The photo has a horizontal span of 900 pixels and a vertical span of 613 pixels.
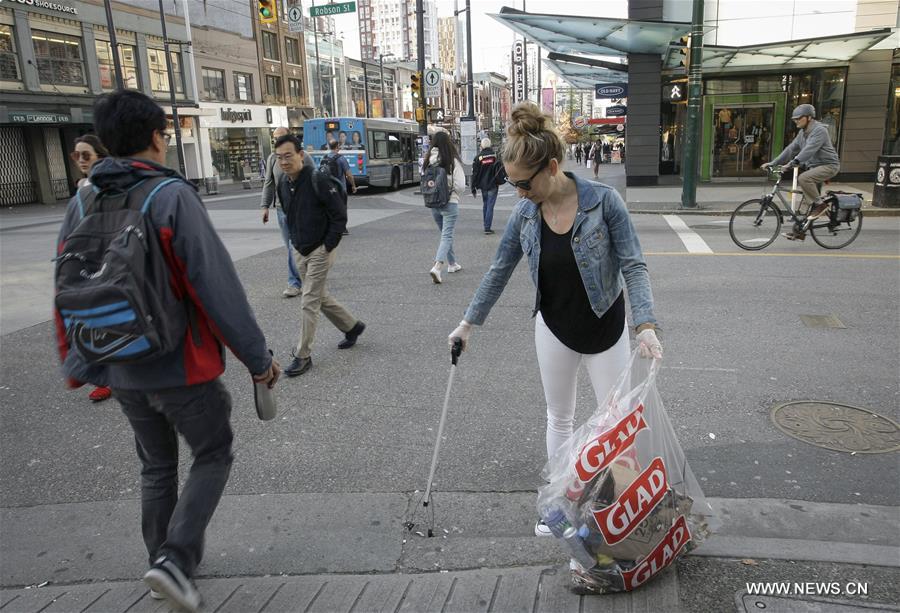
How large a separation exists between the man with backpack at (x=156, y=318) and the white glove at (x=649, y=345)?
1.46m

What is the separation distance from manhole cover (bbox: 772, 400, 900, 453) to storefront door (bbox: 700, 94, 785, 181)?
64.2 feet

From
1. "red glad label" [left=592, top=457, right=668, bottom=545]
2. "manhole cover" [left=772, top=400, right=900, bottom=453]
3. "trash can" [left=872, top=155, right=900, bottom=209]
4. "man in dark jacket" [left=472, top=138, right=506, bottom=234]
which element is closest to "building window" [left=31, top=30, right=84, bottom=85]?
"man in dark jacket" [left=472, top=138, right=506, bottom=234]

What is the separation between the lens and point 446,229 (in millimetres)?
8797

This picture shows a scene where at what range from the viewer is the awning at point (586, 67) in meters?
23.1

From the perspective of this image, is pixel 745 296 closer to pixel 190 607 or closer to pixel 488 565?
pixel 488 565

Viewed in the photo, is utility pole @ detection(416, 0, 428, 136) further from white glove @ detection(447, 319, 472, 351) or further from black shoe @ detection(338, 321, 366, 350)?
white glove @ detection(447, 319, 472, 351)

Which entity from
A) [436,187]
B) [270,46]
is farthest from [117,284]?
[270,46]

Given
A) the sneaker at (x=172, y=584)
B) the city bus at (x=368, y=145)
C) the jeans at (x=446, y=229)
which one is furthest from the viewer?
the city bus at (x=368, y=145)

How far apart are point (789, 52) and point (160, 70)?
101 feet

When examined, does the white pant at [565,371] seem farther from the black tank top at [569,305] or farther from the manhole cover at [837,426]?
the manhole cover at [837,426]

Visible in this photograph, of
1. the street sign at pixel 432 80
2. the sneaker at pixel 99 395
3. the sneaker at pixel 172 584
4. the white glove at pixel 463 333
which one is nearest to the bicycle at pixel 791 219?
the white glove at pixel 463 333

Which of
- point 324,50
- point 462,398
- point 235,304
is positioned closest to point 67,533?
point 235,304

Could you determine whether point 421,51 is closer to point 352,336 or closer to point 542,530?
point 352,336

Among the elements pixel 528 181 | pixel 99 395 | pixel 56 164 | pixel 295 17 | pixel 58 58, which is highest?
pixel 295 17
